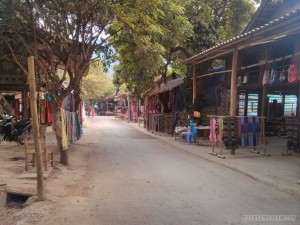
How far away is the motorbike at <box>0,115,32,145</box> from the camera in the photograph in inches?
561

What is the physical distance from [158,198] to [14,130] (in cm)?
944

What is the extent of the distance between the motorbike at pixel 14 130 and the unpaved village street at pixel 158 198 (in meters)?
4.86

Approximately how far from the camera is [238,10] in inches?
864

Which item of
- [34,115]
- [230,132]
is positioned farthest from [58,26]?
[230,132]

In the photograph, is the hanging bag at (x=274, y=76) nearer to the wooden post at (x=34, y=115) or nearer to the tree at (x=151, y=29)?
the tree at (x=151, y=29)

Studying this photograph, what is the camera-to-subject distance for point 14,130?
1425cm

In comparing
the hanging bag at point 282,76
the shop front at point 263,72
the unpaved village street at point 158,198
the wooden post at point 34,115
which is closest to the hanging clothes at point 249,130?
the shop front at point 263,72

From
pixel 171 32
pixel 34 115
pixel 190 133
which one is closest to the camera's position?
pixel 34 115

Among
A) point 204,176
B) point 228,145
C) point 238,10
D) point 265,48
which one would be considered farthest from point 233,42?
point 238,10

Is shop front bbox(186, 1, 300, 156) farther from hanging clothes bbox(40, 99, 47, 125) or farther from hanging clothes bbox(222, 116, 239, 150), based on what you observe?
hanging clothes bbox(40, 99, 47, 125)

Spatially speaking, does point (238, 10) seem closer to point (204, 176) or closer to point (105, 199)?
point (204, 176)

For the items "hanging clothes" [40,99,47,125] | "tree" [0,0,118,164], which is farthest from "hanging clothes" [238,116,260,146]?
"hanging clothes" [40,99,47,125]

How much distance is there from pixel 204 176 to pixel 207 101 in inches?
383

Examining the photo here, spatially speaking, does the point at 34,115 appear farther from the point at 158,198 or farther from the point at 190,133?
the point at 190,133
